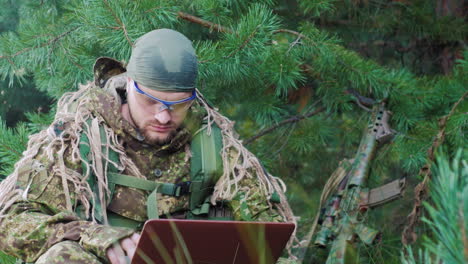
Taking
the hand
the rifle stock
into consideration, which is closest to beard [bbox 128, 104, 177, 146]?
the hand

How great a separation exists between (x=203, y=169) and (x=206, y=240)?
0.74 metres

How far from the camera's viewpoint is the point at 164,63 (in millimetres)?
2246

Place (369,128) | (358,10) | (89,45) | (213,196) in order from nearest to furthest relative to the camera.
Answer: (213,196), (89,45), (369,128), (358,10)

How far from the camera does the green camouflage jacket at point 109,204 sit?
203cm

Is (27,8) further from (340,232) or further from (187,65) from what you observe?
(340,232)

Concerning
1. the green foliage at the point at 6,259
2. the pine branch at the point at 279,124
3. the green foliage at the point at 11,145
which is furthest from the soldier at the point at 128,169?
the pine branch at the point at 279,124

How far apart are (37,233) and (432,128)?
1.85 m

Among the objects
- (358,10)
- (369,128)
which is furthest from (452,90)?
(358,10)

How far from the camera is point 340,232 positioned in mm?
2936

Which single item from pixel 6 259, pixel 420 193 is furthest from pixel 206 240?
pixel 6 259

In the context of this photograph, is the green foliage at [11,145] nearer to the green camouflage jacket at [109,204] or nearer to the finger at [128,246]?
the green camouflage jacket at [109,204]

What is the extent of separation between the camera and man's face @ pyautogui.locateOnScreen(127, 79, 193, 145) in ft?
7.54

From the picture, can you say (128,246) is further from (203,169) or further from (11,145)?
(11,145)

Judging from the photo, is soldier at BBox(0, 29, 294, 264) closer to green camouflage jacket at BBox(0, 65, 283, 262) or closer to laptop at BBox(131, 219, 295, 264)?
green camouflage jacket at BBox(0, 65, 283, 262)
